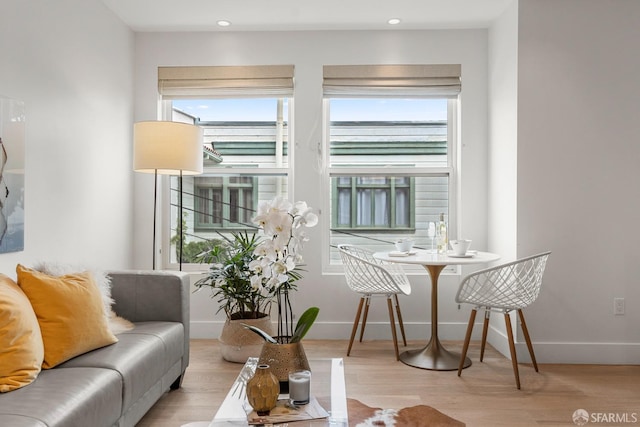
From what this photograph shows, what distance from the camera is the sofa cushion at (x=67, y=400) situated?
5.06 feet

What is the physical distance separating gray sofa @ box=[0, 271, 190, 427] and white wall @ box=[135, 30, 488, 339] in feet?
4.05

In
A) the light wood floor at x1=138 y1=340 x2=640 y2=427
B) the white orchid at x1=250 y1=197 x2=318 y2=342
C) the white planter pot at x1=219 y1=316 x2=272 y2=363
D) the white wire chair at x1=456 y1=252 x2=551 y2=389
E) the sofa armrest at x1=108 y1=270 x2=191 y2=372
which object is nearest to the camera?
the white orchid at x1=250 y1=197 x2=318 y2=342

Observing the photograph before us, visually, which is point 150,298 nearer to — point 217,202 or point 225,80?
point 217,202

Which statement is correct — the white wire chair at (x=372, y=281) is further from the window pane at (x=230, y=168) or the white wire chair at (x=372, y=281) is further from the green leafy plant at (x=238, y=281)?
the window pane at (x=230, y=168)

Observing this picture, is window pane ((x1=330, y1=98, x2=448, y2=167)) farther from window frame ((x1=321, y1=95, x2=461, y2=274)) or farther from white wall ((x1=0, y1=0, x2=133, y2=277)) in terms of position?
white wall ((x1=0, y1=0, x2=133, y2=277))

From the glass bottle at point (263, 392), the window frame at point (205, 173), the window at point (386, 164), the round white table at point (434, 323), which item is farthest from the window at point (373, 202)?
the glass bottle at point (263, 392)

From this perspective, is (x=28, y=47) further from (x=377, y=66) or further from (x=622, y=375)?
(x=622, y=375)

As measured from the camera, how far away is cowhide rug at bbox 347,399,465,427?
93.0 inches

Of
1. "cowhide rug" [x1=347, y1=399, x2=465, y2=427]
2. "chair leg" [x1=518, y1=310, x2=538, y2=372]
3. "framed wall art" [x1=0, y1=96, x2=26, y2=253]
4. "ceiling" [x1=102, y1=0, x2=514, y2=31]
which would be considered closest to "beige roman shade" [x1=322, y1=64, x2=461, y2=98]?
"ceiling" [x1=102, y1=0, x2=514, y2=31]

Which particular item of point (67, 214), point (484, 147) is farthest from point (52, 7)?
point (484, 147)

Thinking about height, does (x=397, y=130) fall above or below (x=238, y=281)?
above

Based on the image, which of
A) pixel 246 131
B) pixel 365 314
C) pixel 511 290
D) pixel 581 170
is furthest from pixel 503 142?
pixel 246 131

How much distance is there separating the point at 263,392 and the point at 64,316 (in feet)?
3.45

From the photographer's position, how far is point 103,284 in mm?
2656
